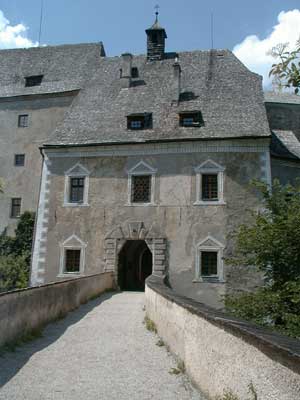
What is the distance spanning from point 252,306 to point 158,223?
9.10 metres

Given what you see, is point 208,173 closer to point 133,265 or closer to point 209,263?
point 209,263

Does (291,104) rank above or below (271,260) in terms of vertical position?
above

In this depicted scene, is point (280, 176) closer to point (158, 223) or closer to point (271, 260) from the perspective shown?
point (158, 223)

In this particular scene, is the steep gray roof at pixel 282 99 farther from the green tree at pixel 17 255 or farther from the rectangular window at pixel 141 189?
the green tree at pixel 17 255

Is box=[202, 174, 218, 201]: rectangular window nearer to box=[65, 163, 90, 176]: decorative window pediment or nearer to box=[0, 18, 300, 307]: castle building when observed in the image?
box=[0, 18, 300, 307]: castle building

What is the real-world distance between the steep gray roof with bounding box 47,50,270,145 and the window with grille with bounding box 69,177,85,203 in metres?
1.78

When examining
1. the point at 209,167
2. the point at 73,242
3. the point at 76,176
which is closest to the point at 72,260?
the point at 73,242

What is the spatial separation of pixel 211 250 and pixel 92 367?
40.3 feet

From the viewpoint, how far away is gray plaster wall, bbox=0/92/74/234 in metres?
25.9

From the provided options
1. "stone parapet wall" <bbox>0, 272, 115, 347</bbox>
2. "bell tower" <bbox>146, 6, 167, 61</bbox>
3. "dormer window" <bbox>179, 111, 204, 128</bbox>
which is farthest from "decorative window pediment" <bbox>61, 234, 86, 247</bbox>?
"bell tower" <bbox>146, 6, 167, 61</bbox>

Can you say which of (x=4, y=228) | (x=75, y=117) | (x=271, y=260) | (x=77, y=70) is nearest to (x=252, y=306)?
(x=271, y=260)

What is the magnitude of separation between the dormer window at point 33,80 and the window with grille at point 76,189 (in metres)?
10.4

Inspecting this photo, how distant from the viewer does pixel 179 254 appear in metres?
18.7

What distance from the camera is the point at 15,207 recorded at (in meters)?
26.0
